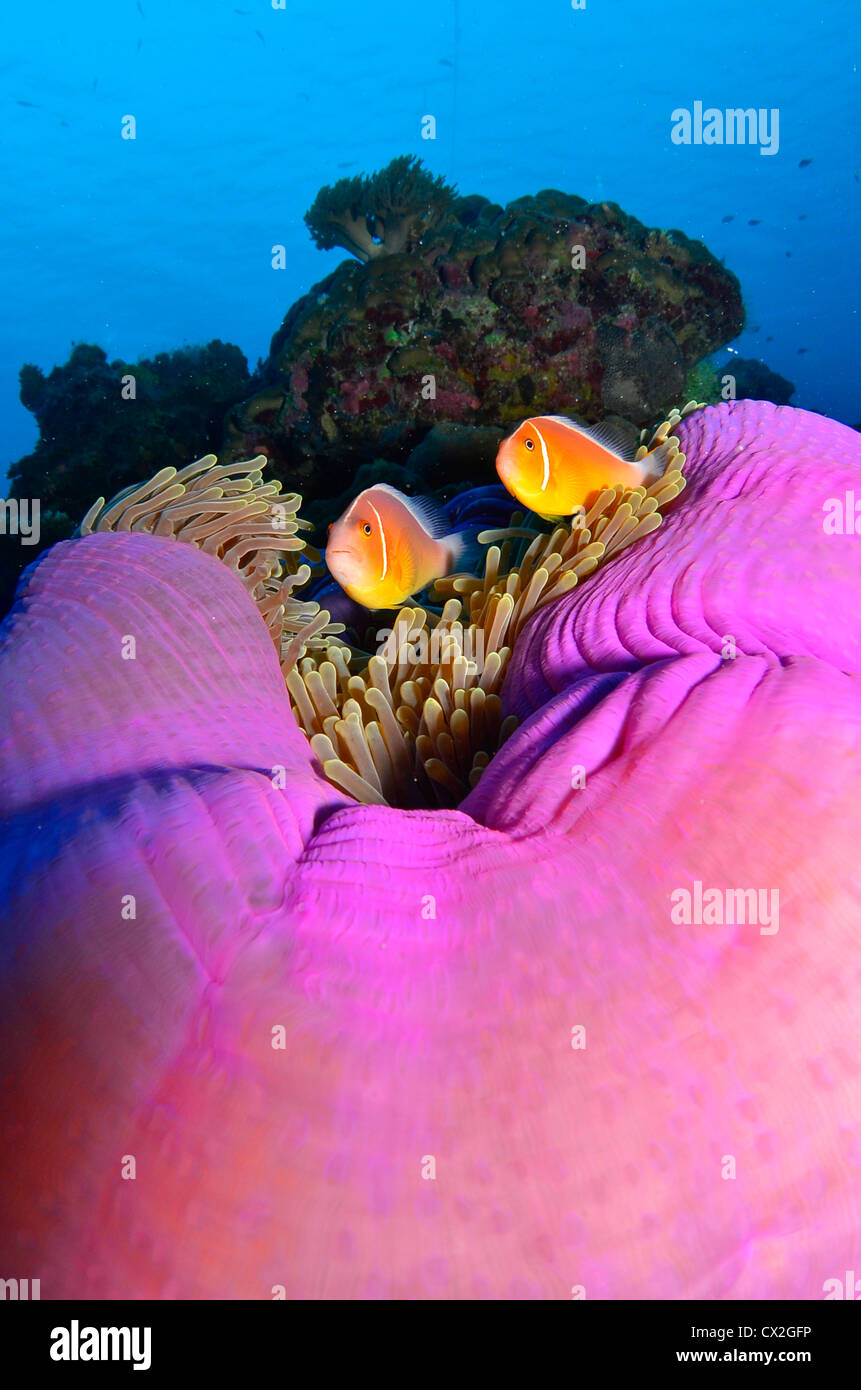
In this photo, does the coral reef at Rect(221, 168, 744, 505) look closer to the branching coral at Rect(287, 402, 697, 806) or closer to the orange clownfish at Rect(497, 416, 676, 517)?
the orange clownfish at Rect(497, 416, 676, 517)

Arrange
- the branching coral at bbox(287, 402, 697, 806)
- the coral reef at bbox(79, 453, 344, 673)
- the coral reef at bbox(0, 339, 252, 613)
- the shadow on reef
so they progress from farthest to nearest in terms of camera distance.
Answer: the coral reef at bbox(0, 339, 252, 613) < the shadow on reef < the coral reef at bbox(79, 453, 344, 673) < the branching coral at bbox(287, 402, 697, 806)

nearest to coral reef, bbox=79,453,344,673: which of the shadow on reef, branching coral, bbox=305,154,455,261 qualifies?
the shadow on reef

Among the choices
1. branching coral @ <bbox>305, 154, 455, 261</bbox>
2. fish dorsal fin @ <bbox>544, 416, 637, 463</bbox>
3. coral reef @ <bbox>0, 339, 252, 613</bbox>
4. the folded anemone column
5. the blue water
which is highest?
the blue water

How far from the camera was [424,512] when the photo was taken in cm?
236

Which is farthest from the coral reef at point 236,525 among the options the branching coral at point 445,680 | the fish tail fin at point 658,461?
the fish tail fin at point 658,461

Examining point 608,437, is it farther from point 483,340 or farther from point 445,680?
point 483,340

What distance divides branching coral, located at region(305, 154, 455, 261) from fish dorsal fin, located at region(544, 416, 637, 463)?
3.84 meters

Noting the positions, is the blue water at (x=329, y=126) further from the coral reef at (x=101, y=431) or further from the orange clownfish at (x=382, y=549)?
the orange clownfish at (x=382, y=549)

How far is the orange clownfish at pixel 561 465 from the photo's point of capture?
→ 83.4 inches

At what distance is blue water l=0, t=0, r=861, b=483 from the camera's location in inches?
1565

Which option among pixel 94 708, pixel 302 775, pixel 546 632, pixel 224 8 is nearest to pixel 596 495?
pixel 546 632

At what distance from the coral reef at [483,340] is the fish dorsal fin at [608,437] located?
1.57 meters

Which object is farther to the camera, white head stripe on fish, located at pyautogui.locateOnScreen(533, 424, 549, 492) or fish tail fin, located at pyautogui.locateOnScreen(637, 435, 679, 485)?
fish tail fin, located at pyautogui.locateOnScreen(637, 435, 679, 485)

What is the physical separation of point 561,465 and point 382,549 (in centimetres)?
55
